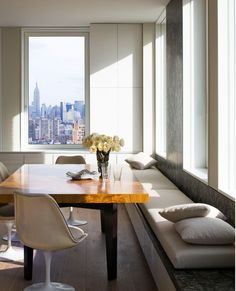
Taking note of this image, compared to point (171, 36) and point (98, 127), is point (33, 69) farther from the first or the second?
point (171, 36)

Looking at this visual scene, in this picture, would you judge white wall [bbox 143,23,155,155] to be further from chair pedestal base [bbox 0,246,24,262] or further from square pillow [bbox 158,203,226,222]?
square pillow [bbox 158,203,226,222]

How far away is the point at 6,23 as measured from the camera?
24.4 ft

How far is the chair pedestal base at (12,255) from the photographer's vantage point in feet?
14.0

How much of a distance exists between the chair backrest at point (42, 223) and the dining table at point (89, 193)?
0.32 m

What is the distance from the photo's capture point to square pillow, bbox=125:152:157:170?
6.93m

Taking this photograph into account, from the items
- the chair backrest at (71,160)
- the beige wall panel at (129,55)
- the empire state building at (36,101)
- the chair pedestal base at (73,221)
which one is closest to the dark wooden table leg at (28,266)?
the chair pedestal base at (73,221)

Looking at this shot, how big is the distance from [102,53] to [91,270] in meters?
4.31

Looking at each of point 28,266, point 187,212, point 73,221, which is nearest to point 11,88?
point 73,221

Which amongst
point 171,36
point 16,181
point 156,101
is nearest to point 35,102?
point 156,101

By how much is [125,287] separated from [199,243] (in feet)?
3.07

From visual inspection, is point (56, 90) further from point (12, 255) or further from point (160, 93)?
point (12, 255)

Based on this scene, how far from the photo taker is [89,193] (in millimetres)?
3473

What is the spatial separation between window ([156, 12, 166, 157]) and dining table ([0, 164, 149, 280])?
311cm

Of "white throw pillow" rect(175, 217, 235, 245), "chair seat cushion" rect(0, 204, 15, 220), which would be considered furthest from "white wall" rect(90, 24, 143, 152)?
"white throw pillow" rect(175, 217, 235, 245)
